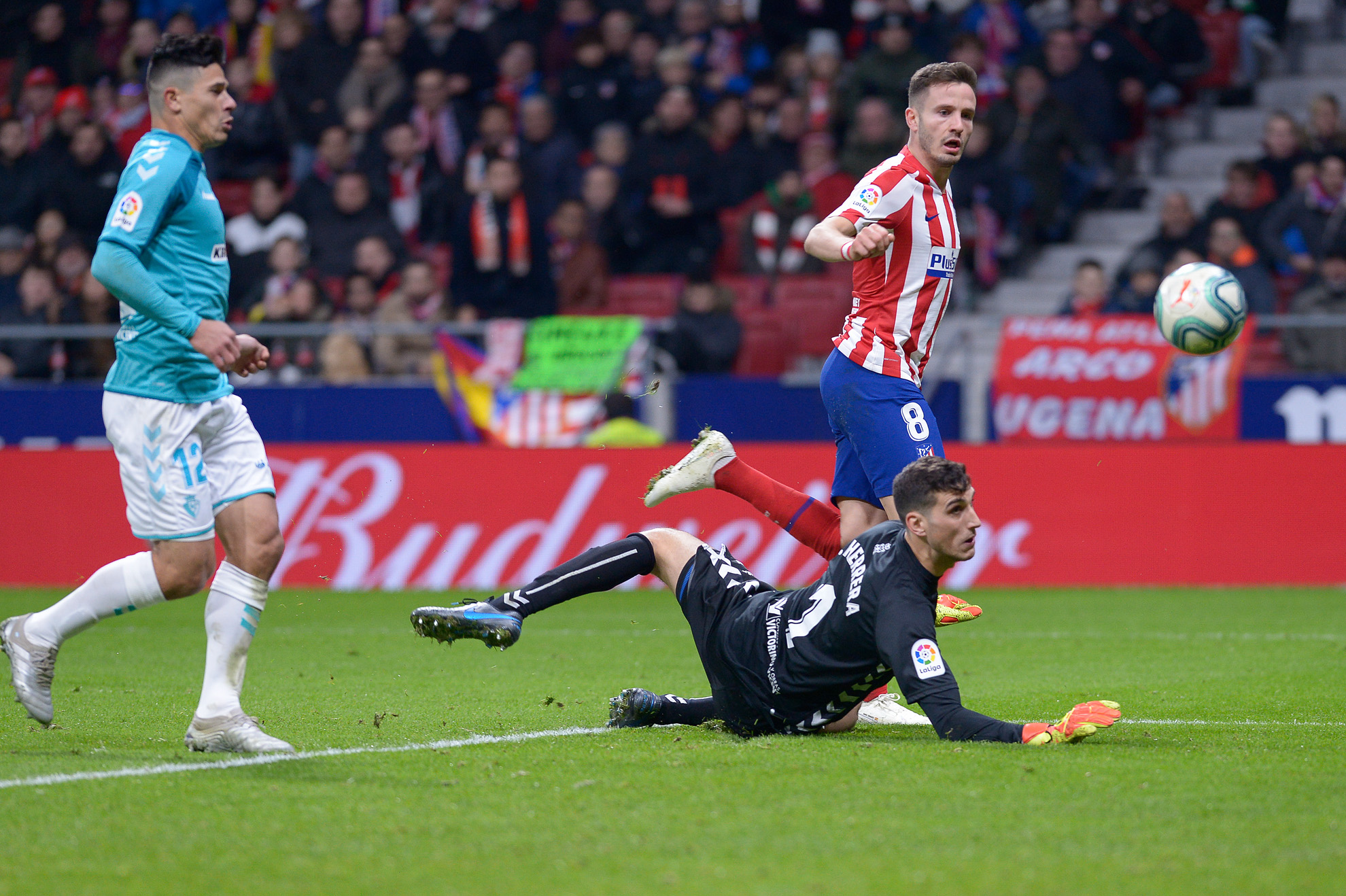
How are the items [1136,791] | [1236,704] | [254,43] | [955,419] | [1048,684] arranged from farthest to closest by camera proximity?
[254,43]
[955,419]
[1048,684]
[1236,704]
[1136,791]

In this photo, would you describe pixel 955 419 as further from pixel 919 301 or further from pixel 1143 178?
pixel 919 301

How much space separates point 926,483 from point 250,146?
46.5 ft

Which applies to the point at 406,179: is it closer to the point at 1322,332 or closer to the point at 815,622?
the point at 1322,332

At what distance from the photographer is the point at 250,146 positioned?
58.6 feet

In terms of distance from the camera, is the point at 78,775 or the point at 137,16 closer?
the point at 78,775

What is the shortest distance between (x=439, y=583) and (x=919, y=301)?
21.4 ft

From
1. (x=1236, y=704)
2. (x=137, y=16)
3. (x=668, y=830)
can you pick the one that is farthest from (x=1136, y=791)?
(x=137, y=16)

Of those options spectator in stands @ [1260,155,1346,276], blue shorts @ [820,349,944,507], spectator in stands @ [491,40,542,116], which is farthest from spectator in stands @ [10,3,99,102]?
blue shorts @ [820,349,944,507]

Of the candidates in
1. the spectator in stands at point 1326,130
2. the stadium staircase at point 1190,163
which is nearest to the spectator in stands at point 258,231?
the stadium staircase at point 1190,163

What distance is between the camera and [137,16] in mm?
19672

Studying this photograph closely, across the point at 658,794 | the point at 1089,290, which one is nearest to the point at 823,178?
the point at 1089,290

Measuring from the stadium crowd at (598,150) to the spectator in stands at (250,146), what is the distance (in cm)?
3

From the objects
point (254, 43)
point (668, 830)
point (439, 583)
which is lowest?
point (439, 583)

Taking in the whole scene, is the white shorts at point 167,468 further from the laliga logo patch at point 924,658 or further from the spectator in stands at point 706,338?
the spectator in stands at point 706,338
